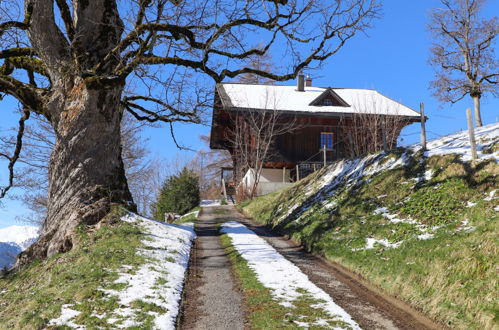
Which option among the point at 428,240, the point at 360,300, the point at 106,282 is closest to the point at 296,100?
the point at 428,240

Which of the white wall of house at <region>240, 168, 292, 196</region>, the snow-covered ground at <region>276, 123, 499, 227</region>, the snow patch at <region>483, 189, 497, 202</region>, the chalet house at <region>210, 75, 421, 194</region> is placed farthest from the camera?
the white wall of house at <region>240, 168, 292, 196</region>

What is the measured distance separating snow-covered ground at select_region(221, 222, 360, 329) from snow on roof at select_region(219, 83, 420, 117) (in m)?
18.5

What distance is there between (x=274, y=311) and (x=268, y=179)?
84.5 feet

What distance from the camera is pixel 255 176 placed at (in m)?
28.9

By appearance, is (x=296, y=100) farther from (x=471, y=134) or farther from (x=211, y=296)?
(x=211, y=296)

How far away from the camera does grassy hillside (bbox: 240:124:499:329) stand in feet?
20.7

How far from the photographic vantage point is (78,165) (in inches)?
447

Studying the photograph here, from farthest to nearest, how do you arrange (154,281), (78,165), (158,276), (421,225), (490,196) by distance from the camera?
(78,165)
(421,225)
(490,196)
(158,276)
(154,281)

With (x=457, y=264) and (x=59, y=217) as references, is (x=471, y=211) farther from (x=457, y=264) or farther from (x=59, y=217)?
(x=59, y=217)

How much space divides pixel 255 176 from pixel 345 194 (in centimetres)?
1486

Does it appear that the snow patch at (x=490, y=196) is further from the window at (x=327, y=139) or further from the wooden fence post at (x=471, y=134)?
the window at (x=327, y=139)

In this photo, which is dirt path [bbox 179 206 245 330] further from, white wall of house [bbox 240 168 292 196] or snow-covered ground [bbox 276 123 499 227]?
white wall of house [bbox 240 168 292 196]

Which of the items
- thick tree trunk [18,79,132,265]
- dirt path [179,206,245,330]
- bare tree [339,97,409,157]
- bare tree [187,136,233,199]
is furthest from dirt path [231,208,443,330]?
bare tree [187,136,233,199]

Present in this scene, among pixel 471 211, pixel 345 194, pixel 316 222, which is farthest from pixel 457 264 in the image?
pixel 345 194
